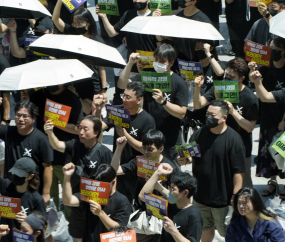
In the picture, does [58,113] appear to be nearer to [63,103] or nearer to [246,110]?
[63,103]

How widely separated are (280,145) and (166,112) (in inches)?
62.1

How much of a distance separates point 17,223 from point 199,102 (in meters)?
2.72

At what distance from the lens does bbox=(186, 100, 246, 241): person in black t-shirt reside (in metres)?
6.46

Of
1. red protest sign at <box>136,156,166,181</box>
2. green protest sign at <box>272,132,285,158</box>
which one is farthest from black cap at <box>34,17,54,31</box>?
green protest sign at <box>272,132,285,158</box>

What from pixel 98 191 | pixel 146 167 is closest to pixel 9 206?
pixel 98 191

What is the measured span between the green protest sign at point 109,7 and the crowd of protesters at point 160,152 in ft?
2.78

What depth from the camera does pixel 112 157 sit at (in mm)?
6559

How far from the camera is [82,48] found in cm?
775

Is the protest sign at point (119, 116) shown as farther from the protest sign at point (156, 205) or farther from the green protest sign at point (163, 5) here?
the green protest sign at point (163, 5)

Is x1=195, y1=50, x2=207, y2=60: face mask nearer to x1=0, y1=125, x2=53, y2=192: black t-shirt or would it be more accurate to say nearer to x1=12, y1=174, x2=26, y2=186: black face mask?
x1=0, y1=125, x2=53, y2=192: black t-shirt

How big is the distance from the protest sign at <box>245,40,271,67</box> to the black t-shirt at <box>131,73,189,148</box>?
0.92 metres

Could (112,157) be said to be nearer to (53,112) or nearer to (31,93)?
(53,112)

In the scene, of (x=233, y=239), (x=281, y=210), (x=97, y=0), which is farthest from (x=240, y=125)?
(x=97, y=0)

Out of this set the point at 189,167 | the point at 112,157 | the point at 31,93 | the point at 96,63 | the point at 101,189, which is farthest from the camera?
the point at 189,167
